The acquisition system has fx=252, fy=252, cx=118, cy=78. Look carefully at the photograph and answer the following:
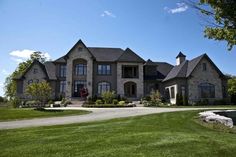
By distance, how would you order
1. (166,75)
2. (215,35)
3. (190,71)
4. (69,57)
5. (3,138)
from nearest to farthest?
(3,138)
(215,35)
(190,71)
(69,57)
(166,75)

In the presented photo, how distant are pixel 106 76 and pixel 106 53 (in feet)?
16.6

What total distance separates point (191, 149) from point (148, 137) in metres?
1.83

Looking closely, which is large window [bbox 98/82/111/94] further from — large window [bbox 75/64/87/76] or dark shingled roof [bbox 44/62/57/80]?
dark shingled roof [bbox 44/62/57/80]

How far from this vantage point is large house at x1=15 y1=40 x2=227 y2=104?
42.1m

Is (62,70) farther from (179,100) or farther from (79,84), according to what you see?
(179,100)

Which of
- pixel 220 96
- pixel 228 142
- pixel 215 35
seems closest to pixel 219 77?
pixel 220 96

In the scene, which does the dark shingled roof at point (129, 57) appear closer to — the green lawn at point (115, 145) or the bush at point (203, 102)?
the bush at point (203, 102)

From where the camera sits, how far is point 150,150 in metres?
7.48

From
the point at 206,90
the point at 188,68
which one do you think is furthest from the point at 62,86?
the point at 206,90

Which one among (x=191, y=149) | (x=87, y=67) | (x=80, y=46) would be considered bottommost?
(x=191, y=149)

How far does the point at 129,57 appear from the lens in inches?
1813

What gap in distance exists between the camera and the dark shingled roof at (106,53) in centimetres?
4625

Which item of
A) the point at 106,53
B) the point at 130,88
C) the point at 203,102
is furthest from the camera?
the point at 106,53

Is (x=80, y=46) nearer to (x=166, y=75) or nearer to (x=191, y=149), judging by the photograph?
(x=166, y=75)
